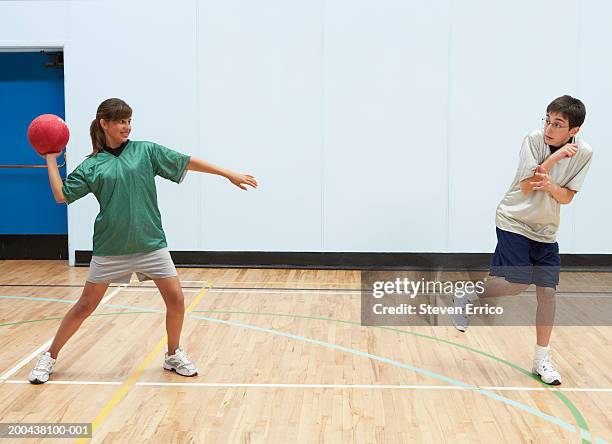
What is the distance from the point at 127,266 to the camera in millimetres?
4504

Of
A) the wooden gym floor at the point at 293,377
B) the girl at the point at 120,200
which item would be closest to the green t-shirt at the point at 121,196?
the girl at the point at 120,200

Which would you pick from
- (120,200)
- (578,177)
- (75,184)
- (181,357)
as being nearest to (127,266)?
(120,200)

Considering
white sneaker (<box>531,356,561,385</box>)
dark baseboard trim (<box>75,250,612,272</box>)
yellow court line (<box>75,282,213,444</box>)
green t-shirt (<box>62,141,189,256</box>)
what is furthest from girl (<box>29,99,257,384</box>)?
dark baseboard trim (<box>75,250,612,272</box>)

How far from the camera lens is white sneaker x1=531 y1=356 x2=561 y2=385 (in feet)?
15.0

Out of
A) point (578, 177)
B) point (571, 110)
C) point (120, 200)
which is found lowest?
point (120, 200)

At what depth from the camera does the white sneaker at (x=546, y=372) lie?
15.0ft

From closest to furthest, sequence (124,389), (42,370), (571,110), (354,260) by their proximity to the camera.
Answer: (571,110) → (124,389) → (42,370) → (354,260)

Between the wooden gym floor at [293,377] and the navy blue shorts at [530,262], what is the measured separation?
1.90 ft

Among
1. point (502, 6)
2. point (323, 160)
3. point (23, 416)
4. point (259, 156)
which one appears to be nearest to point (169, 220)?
point (259, 156)

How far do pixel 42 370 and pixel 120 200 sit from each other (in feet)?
3.44

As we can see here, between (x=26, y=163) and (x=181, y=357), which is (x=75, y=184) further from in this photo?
(x=26, y=163)

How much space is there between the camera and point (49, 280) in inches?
299

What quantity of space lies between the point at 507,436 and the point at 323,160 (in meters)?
4.66

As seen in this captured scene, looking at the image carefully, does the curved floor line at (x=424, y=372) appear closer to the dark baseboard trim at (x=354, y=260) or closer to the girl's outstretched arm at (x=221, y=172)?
the girl's outstretched arm at (x=221, y=172)
